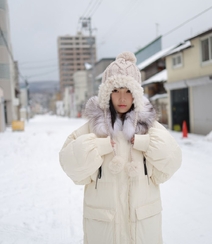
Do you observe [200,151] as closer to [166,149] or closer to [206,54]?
[206,54]

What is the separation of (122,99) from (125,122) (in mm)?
182

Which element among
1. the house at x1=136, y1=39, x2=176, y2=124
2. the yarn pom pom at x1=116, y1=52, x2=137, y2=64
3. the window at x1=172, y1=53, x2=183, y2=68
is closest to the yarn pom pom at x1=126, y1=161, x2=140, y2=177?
the yarn pom pom at x1=116, y1=52, x2=137, y2=64

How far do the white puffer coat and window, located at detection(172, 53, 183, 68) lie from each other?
1544 centimetres

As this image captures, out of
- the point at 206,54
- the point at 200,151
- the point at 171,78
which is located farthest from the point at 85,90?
the point at 200,151

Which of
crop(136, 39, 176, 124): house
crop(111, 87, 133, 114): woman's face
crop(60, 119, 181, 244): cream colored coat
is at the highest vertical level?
crop(136, 39, 176, 124): house

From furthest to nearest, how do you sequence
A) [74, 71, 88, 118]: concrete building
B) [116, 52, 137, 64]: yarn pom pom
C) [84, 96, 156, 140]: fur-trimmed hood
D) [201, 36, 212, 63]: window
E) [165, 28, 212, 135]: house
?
[74, 71, 88, 118]: concrete building → [165, 28, 212, 135]: house → [201, 36, 212, 63]: window → [116, 52, 137, 64]: yarn pom pom → [84, 96, 156, 140]: fur-trimmed hood

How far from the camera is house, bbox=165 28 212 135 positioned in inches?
543

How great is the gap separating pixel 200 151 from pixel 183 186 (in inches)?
185

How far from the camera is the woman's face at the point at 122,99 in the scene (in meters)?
1.97

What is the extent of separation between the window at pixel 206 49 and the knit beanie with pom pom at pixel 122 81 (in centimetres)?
1282

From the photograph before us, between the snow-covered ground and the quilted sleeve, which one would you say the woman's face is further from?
the snow-covered ground

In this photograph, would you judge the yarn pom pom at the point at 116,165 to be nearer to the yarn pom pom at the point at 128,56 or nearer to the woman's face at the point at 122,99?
the woman's face at the point at 122,99

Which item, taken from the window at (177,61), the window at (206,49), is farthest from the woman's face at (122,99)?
the window at (177,61)

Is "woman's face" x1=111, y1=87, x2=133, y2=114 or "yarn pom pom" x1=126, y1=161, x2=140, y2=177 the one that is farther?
"woman's face" x1=111, y1=87, x2=133, y2=114
